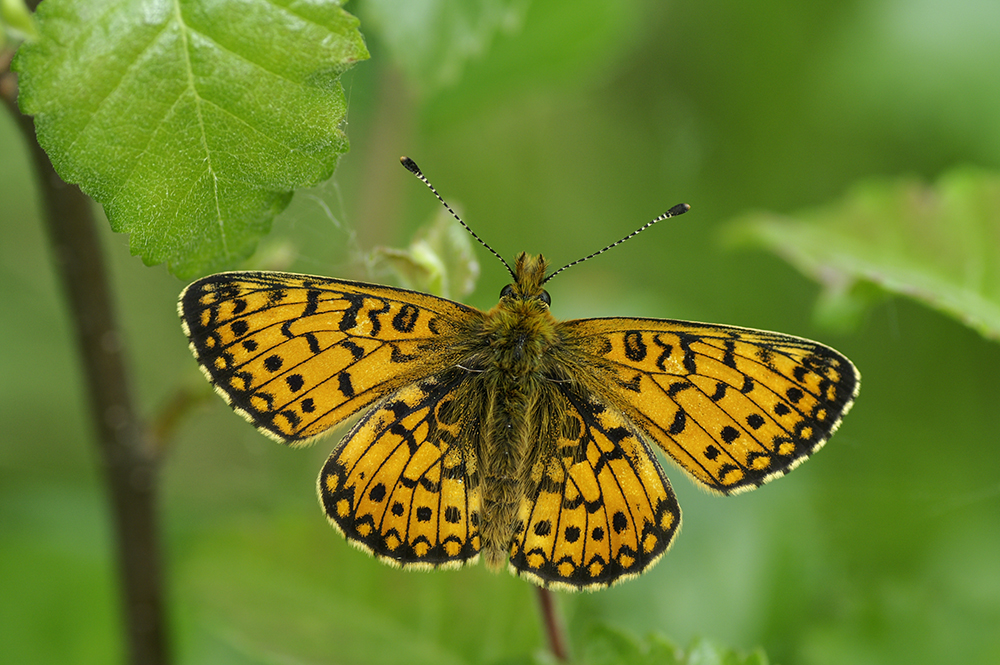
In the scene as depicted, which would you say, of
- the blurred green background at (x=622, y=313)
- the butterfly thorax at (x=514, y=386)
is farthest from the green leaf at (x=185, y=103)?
the butterfly thorax at (x=514, y=386)

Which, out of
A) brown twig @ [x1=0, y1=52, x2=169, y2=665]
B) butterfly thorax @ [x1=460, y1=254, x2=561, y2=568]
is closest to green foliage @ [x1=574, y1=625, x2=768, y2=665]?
butterfly thorax @ [x1=460, y1=254, x2=561, y2=568]

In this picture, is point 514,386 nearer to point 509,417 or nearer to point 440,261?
point 509,417

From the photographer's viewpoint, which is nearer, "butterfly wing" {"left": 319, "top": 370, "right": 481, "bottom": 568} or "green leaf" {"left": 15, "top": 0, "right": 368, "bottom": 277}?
"green leaf" {"left": 15, "top": 0, "right": 368, "bottom": 277}

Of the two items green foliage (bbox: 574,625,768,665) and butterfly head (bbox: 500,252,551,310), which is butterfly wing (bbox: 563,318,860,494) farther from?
green foliage (bbox: 574,625,768,665)

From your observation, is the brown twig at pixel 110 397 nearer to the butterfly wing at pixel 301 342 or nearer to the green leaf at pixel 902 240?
the butterfly wing at pixel 301 342

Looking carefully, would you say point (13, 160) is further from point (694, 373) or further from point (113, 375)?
point (694, 373)
